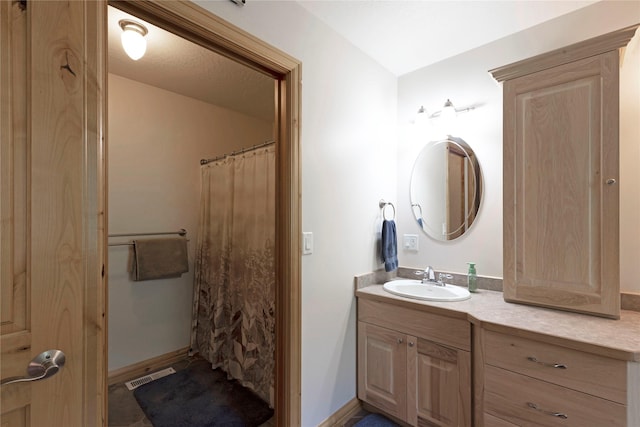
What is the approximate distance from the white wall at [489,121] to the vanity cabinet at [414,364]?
62 centimetres

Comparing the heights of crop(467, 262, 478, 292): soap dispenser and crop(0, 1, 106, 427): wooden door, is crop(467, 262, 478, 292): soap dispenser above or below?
below

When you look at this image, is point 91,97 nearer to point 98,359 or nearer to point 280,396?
point 98,359

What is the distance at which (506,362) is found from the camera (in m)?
1.30

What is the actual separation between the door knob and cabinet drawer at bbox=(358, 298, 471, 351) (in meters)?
1.51

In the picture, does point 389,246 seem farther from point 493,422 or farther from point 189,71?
point 189,71

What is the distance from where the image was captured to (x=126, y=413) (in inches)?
73.0

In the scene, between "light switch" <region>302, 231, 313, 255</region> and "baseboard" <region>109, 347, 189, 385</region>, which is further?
"baseboard" <region>109, 347, 189, 385</region>

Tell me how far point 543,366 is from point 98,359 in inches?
67.9

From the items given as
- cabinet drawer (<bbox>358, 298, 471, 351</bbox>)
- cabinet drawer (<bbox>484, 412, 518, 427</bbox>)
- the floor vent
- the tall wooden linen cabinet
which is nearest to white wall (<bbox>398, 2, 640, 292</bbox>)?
the tall wooden linen cabinet

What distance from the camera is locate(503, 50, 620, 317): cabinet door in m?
1.31

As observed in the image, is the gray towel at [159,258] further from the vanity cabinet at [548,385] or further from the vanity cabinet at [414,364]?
the vanity cabinet at [548,385]

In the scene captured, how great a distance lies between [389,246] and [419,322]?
1.99 feet

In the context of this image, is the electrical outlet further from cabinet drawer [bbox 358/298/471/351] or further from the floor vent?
the floor vent

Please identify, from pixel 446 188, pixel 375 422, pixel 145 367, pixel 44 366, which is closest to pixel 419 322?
pixel 375 422
